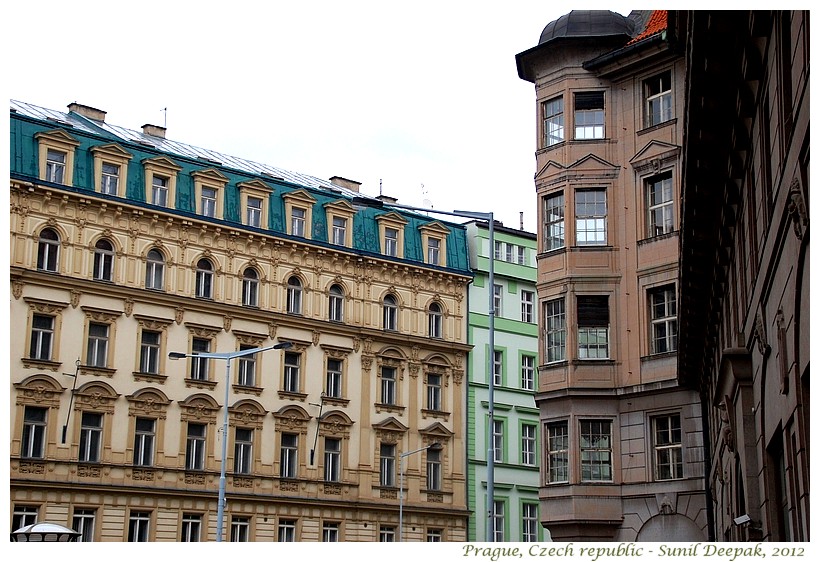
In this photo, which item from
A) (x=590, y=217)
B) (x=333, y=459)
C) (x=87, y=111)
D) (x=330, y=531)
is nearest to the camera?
(x=590, y=217)

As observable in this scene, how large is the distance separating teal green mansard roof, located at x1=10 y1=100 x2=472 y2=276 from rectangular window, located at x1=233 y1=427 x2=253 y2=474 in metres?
7.22

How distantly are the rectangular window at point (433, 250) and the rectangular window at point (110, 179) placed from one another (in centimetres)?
1340

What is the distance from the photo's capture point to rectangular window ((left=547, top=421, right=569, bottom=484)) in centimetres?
2927

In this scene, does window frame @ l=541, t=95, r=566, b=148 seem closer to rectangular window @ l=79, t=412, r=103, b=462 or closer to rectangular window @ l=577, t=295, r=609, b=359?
rectangular window @ l=577, t=295, r=609, b=359

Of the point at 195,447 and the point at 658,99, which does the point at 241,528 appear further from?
the point at 658,99

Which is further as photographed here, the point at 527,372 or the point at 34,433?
the point at 527,372

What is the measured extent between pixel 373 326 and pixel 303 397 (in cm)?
432

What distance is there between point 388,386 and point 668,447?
2294cm


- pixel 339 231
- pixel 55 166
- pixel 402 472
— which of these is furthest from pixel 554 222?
pixel 402 472

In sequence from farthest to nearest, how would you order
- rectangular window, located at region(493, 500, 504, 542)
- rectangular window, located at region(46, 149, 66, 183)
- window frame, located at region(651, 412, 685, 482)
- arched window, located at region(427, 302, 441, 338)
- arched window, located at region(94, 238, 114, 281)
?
arched window, located at region(427, 302, 441, 338)
rectangular window, located at region(493, 500, 504, 542)
arched window, located at region(94, 238, 114, 281)
rectangular window, located at region(46, 149, 66, 183)
window frame, located at region(651, 412, 685, 482)

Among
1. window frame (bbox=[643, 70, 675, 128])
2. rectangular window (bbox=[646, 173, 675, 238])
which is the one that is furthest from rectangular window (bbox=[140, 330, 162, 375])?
window frame (bbox=[643, 70, 675, 128])

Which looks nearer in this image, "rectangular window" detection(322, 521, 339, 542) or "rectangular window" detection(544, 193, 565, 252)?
"rectangular window" detection(544, 193, 565, 252)

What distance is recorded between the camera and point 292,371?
156 feet
